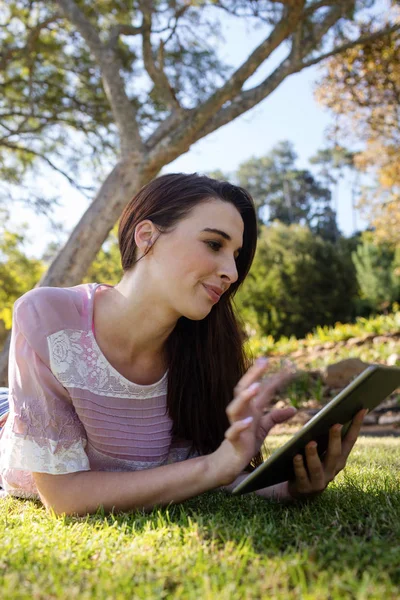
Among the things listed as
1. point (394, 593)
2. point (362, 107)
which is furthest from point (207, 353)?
point (362, 107)

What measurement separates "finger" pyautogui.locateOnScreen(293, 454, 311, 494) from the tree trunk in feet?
15.6

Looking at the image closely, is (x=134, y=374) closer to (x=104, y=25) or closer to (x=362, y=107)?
(x=104, y=25)

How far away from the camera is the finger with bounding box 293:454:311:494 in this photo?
1885 mm

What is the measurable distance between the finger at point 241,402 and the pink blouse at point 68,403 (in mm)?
673

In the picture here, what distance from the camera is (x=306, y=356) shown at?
419 inches

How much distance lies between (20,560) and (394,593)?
873mm

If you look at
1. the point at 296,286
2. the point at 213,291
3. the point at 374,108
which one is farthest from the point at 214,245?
the point at 296,286

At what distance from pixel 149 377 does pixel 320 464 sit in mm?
840

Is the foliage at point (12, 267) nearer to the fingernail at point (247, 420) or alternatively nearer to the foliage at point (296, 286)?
the foliage at point (296, 286)

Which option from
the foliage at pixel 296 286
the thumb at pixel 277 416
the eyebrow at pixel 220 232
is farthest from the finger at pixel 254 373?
the foliage at pixel 296 286

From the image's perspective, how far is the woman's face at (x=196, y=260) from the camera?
2182 millimetres

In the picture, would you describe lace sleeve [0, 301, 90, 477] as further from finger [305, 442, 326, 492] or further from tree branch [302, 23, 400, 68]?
tree branch [302, 23, 400, 68]

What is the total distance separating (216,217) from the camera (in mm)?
2268

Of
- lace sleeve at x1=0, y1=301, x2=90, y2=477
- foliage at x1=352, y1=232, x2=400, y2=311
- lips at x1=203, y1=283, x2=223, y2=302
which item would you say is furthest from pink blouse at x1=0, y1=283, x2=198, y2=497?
foliage at x1=352, y1=232, x2=400, y2=311
